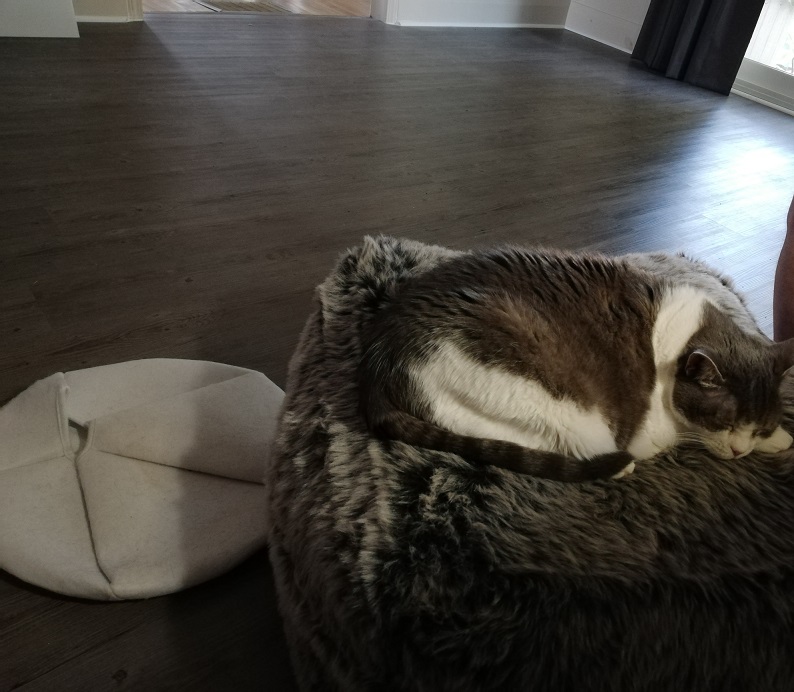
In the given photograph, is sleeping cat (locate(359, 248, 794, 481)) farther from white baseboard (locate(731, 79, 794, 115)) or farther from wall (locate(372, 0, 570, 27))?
wall (locate(372, 0, 570, 27))

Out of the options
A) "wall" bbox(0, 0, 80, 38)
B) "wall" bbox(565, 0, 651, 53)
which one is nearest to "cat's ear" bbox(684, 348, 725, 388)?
"wall" bbox(0, 0, 80, 38)

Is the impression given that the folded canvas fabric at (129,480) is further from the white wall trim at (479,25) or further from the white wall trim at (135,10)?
the white wall trim at (479,25)

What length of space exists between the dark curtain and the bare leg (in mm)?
3065

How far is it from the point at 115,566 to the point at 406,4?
167 inches

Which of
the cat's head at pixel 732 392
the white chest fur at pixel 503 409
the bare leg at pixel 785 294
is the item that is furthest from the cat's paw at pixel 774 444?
the bare leg at pixel 785 294

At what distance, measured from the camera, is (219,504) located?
119cm

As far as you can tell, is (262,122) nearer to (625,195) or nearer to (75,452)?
(625,195)

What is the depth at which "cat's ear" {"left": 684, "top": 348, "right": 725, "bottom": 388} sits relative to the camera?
93cm

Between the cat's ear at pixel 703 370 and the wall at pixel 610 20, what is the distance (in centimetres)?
425

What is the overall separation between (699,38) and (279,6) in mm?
2651

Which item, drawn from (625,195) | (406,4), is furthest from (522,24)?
(625,195)

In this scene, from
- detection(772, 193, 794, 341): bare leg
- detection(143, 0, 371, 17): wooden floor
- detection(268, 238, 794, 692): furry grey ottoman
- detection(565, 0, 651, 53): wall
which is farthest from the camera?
detection(565, 0, 651, 53): wall

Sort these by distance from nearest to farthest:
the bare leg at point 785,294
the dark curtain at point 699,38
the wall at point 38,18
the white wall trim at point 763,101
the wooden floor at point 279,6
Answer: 1. the bare leg at point 785,294
2. the wall at point 38,18
3. the dark curtain at point 699,38
4. the white wall trim at point 763,101
5. the wooden floor at point 279,6

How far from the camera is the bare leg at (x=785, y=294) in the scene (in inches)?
52.9
